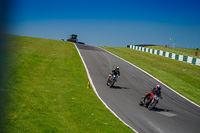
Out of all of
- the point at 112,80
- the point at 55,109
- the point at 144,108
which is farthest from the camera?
the point at 112,80

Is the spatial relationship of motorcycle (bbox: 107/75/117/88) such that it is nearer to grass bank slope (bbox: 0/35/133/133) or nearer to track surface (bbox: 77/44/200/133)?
track surface (bbox: 77/44/200/133)

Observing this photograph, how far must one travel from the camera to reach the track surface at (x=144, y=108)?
36.6 feet

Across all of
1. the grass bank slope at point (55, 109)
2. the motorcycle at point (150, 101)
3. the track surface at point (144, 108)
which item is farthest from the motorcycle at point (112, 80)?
the motorcycle at point (150, 101)

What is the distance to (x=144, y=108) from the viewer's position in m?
14.4

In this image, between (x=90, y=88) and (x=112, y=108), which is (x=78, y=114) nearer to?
(x=112, y=108)

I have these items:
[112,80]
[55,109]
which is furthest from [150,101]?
[55,109]

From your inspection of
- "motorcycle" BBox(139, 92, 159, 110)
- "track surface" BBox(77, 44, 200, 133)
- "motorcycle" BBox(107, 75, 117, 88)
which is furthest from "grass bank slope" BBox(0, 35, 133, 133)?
"motorcycle" BBox(139, 92, 159, 110)

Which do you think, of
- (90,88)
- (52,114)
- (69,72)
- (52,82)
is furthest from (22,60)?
(52,114)

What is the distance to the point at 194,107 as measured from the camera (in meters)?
16.4

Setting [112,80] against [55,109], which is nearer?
[55,109]

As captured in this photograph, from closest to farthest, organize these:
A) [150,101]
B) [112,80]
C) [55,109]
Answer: [55,109]
[150,101]
[112,80]

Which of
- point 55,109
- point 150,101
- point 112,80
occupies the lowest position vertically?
point 150,101

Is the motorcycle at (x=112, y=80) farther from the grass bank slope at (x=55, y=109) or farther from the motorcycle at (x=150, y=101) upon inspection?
the motorcycle at (x=150, y=101)

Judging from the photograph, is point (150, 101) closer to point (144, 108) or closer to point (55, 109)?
point (144, 108)
